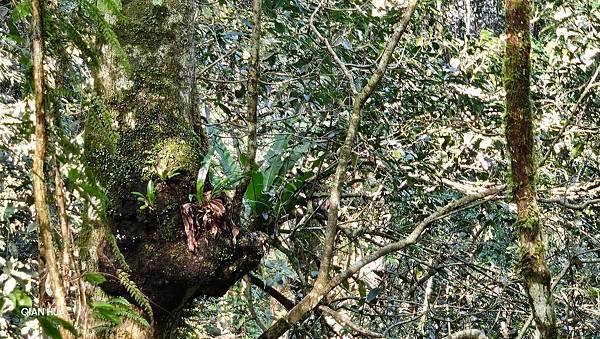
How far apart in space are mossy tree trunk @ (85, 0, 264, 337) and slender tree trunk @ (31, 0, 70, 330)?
34.2 inches

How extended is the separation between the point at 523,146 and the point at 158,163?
1206 mm

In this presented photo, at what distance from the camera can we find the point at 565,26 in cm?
335

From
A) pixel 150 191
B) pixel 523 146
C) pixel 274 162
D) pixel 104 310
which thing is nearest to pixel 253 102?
pixel 150 191

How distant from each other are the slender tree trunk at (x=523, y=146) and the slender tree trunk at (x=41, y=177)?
4.77ft

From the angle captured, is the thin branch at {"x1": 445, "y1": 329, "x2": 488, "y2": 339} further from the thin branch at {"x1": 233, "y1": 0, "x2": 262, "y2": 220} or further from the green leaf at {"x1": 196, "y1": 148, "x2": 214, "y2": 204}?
the green leaf at {"x1": 196, "y1": 148, "x2": 214, "y2": 204}

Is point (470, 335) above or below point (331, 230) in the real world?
below

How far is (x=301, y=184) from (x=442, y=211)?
873 mm

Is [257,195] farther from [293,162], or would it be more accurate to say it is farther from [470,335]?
[470,335]

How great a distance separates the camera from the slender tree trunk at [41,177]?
0.98m

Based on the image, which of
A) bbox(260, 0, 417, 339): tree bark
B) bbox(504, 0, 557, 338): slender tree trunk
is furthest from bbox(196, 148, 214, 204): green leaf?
bbox(504, 0, 557, 338): slender tree trunk

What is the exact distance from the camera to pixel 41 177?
990 millimetres

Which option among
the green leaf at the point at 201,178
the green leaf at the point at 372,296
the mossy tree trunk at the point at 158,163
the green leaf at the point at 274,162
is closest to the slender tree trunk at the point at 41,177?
the mossy tree trunk at the point at 158,163

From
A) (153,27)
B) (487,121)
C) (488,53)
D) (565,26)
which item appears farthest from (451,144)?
(153,27)

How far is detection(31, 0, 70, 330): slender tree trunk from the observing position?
982mm
